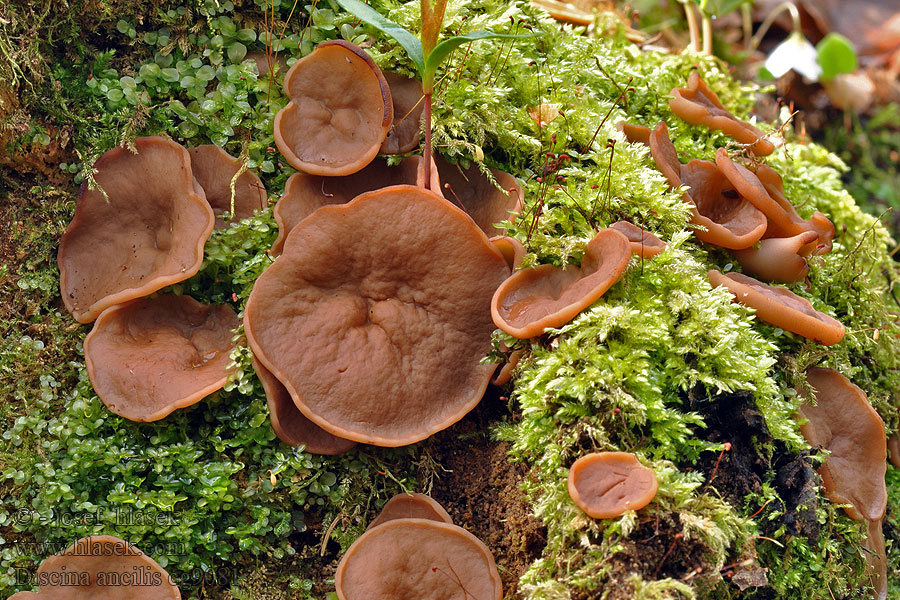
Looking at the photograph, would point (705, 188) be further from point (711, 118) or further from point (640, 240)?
point (640, 240)

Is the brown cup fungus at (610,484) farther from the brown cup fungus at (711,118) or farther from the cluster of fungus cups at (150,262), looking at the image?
the brown cup fungus at (711,118)

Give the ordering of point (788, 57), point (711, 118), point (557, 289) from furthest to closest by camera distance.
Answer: point (788, 57), point (711, 118), point (557, 289)

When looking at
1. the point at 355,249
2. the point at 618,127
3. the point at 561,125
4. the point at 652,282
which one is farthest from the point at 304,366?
the point at 618,127

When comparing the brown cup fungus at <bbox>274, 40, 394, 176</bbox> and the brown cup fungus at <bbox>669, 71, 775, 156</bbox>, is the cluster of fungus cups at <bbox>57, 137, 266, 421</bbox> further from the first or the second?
the brown cup fungus at <bbox>669, 71, 775, 156</bbox>

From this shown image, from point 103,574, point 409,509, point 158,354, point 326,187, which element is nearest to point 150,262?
point 158,354

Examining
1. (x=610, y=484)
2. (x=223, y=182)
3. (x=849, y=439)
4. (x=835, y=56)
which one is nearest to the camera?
(x=610, y=484)
